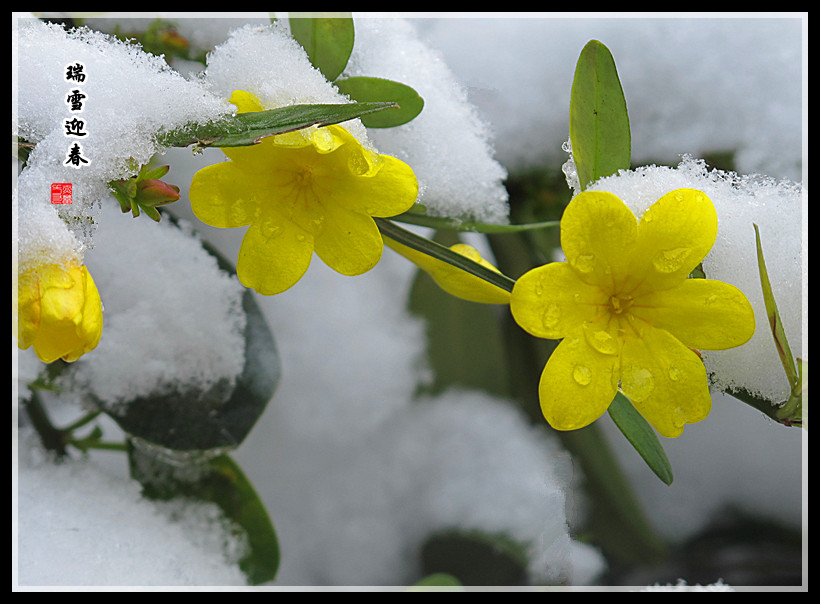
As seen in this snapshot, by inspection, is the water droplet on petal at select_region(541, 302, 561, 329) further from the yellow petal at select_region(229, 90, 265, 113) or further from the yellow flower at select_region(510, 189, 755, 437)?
the yellow petal at select_region(229, 90, 265, 113)

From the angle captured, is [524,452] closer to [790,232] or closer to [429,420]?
[429,420]

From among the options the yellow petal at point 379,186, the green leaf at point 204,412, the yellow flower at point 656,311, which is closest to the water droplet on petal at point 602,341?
the yellow flower at point 656,311

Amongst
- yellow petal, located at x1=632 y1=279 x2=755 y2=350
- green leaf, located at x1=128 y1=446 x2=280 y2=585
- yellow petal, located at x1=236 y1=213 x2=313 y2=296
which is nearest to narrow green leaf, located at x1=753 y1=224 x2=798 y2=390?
yellow petal, located at x1=632 y1=279 x2=755 y2=350

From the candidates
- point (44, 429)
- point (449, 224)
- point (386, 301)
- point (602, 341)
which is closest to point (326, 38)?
point (449, 224)

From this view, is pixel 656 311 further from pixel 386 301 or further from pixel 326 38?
pixel 386 301

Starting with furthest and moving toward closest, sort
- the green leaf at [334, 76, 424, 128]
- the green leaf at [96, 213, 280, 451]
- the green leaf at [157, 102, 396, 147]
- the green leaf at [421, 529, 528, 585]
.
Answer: the green leaf at [421, 529, 528, 585], the green leaf at [96, 213, 280, 451], the green leaf at [334, 76, 424, 128], the green leaf at [157, 102, 396, 147]
